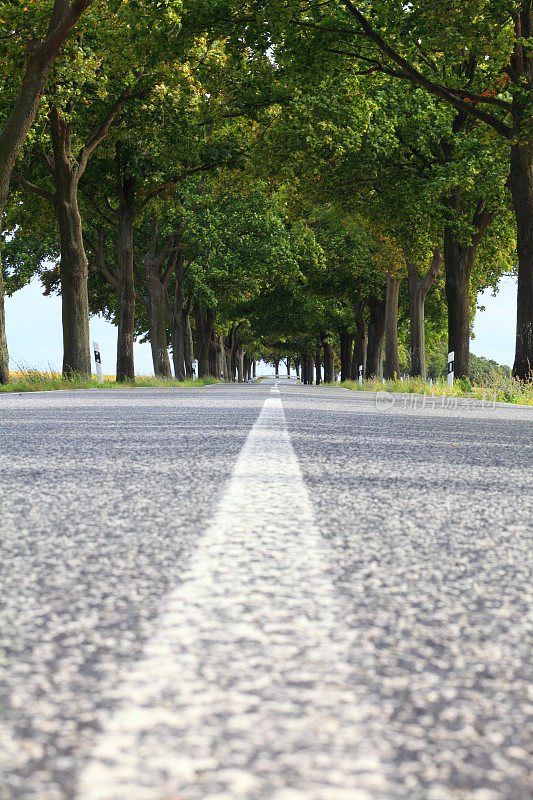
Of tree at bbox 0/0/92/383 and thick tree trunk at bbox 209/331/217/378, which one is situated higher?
tree at bbox 0/0/92/383

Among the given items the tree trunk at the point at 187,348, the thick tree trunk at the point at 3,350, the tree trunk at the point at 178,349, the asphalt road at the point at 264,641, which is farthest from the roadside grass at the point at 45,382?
the tree trunk at the point at 187,348

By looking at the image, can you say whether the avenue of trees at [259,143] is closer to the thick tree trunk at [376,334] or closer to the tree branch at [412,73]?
the tree branch at [412,73]

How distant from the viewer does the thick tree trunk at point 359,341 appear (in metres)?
43.9

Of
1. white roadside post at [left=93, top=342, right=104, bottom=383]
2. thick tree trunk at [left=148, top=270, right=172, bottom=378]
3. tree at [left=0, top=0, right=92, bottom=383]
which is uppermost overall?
tree at [left=0, top=0, right=92, bottom=383]

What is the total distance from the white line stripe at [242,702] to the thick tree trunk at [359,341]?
139 ft

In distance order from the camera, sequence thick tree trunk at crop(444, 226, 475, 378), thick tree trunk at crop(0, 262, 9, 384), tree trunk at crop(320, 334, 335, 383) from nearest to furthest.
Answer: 1. thick tree trunk at crop(0, 262, 9, 384)
2. thick tree trunk at crop(444, 226, 475, 378)
3. tree trunk at crop(320, 334, 335, 383)

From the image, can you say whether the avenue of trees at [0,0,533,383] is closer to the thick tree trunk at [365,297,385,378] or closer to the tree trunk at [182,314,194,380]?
the tree trunk at [182,314,194,380]

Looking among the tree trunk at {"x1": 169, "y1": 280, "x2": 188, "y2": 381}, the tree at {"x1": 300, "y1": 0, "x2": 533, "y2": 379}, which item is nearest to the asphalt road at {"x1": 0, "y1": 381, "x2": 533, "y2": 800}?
the tree at {"x1": 300, "y1": 0, "x2": 533, "y2": 379}

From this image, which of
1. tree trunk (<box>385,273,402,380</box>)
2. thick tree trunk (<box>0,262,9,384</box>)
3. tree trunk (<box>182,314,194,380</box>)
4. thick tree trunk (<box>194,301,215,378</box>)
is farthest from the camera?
thick tree trunk (<box>194,301,215,378</box>)

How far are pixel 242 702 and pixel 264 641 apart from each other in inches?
11.2

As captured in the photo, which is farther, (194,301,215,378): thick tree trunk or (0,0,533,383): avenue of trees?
(194,301,215,378): thick tree trunk

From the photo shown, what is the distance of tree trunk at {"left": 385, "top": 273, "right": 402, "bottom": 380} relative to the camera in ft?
104

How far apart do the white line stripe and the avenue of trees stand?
1446cm

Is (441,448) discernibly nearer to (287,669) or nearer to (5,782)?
(287,669)
